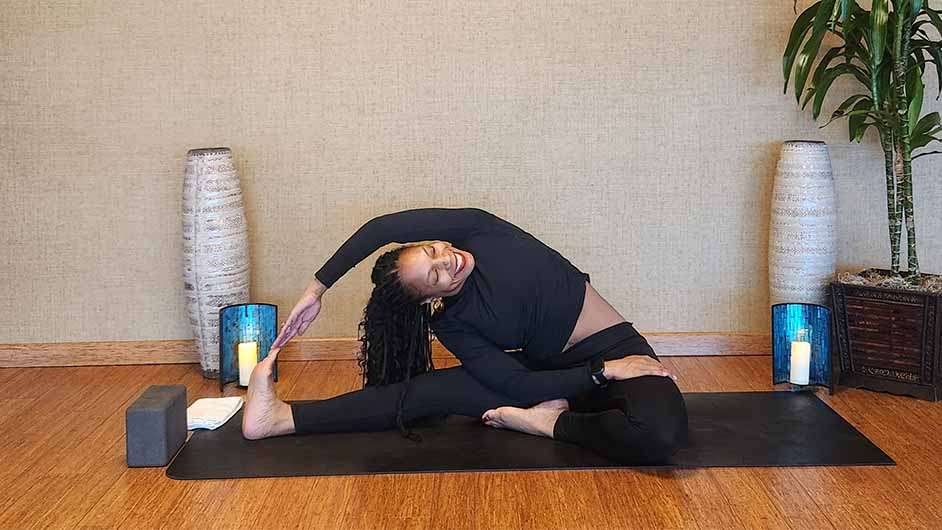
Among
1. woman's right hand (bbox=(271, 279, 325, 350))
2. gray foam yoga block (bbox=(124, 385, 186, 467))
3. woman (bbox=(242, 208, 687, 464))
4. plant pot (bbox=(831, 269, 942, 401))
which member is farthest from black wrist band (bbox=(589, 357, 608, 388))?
gray foam yoga block (bbox=(124, 385, 186, 467))

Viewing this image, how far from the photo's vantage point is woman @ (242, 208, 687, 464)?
10.6 feet

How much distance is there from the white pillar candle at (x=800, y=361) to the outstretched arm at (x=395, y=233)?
122 centimetres

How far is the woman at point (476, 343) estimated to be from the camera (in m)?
3.23

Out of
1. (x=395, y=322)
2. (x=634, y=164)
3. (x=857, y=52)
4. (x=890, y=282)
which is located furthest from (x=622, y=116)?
(x=395, y=322)

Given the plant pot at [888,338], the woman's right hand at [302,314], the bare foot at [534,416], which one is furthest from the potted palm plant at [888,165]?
the woman's right hand at [302,314]

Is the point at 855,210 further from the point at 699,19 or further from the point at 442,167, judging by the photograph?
the point at 442,167

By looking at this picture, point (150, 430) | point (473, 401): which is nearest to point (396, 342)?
point (473, 401)

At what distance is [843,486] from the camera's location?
2.96 meters

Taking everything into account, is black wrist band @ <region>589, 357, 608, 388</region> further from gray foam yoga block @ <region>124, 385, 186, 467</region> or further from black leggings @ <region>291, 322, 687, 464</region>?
gray foam yoga block @ <region>124, 385, 186, 467</region>

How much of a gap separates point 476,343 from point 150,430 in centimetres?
98

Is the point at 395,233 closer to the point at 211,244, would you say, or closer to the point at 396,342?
the point at 396,342

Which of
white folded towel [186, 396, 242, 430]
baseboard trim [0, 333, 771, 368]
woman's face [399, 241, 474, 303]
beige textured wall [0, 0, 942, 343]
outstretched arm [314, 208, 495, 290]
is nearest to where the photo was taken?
woman's face [399, 241, 474, 303]

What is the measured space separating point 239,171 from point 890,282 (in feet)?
8.05

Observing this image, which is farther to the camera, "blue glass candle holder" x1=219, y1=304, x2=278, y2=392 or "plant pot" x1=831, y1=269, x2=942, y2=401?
"blue glass candle holder" x1=219, y1=304, x2=278, y2=392
